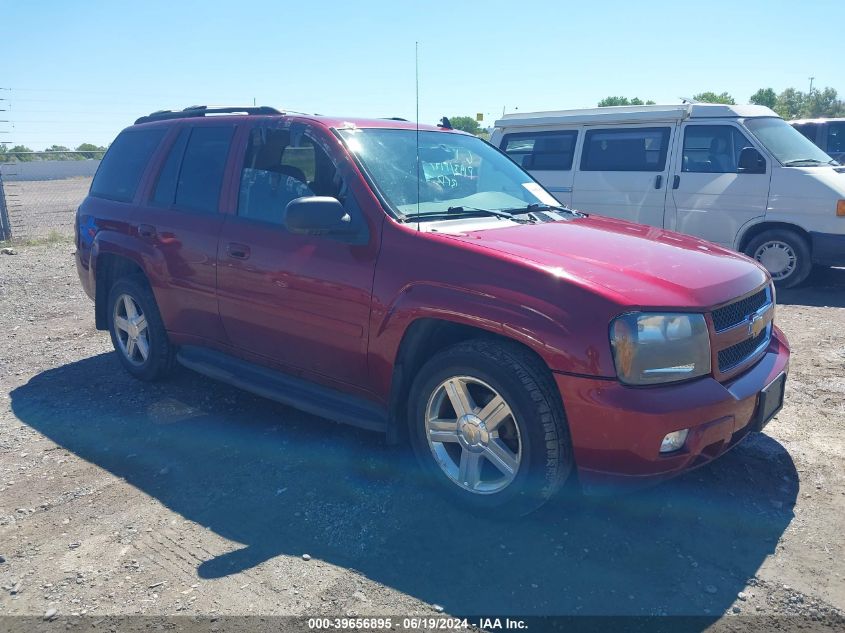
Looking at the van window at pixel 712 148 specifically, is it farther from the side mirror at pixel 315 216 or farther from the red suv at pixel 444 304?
the side mirror at pixel 315 216

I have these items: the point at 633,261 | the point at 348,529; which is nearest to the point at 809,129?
the point at 633,261

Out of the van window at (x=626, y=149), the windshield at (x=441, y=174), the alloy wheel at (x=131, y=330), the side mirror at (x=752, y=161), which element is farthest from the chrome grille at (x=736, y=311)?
the van window at (x=626, y=149)

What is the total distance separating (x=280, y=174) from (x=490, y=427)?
2.07 m

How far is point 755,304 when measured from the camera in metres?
3.47

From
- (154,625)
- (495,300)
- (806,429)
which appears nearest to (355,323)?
(495,300)

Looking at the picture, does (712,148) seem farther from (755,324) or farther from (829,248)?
(755,324)

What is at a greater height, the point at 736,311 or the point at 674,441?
the point at 736,311

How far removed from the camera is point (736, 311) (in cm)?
326

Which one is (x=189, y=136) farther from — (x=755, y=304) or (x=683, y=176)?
(x=683, y=176)

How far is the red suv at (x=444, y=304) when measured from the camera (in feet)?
9.49

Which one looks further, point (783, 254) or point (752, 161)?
point (783, 254)

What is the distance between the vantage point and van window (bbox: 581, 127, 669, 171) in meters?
8.64

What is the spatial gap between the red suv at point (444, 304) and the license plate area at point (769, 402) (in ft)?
0.06

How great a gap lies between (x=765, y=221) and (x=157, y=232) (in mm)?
6756
